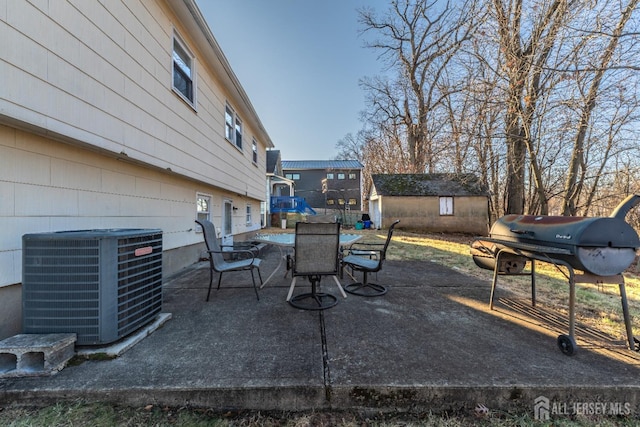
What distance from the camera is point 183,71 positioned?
4707 millimetres

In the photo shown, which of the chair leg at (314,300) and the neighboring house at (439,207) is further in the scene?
the neighboring house at (439,207)

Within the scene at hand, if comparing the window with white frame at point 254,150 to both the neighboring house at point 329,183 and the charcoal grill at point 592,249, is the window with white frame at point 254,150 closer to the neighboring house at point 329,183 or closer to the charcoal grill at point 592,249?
the charcoal grill at point 592,249

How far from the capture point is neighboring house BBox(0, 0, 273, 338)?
82.4 inches

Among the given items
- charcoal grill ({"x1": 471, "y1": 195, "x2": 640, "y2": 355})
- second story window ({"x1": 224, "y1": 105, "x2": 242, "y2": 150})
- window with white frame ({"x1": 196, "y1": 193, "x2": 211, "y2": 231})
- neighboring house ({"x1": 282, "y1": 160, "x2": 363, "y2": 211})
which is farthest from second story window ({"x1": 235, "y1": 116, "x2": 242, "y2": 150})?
neighboring house ({"x1": 282, "y1": 160, "x2": 363, "y2": 211})

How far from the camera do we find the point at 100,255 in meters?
1.95

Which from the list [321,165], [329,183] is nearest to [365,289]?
[329,183]

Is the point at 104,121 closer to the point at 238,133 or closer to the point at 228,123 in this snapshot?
the point at 228,123

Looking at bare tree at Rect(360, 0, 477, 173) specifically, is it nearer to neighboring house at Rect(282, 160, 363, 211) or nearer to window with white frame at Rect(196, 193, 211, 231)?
neighboring house at Rect(282, 160, 363, 211)

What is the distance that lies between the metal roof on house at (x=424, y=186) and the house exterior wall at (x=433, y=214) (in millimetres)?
313

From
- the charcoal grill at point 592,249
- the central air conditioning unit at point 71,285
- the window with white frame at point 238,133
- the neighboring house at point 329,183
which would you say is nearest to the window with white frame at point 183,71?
the window with white frame at point 238,133

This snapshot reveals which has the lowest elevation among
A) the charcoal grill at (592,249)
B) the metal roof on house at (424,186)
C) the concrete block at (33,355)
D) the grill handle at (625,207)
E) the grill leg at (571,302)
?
the concrete block at (33,355)

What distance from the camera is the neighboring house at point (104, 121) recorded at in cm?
209

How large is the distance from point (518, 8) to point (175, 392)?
9.23 metres

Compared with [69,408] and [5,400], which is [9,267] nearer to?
[5,400]
